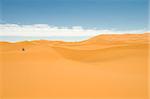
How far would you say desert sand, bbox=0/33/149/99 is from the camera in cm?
277

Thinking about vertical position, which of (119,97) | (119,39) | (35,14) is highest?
(35,14)

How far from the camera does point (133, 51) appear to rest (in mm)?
2957

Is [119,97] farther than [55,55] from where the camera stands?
No

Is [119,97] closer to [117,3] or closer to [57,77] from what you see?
[57,77]

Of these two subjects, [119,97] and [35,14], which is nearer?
[119,97]

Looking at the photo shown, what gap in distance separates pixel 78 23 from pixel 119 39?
21.9 inches

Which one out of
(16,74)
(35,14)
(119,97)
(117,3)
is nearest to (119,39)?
(117,3)

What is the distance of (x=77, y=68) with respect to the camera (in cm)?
290

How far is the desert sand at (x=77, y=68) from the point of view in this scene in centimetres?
277

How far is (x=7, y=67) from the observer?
9.67ft

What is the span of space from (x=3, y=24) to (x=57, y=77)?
94cm

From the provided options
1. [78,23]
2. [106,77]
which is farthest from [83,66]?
[78,23]

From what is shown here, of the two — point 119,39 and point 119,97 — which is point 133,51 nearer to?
point 119,39

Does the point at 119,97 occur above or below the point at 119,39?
below
